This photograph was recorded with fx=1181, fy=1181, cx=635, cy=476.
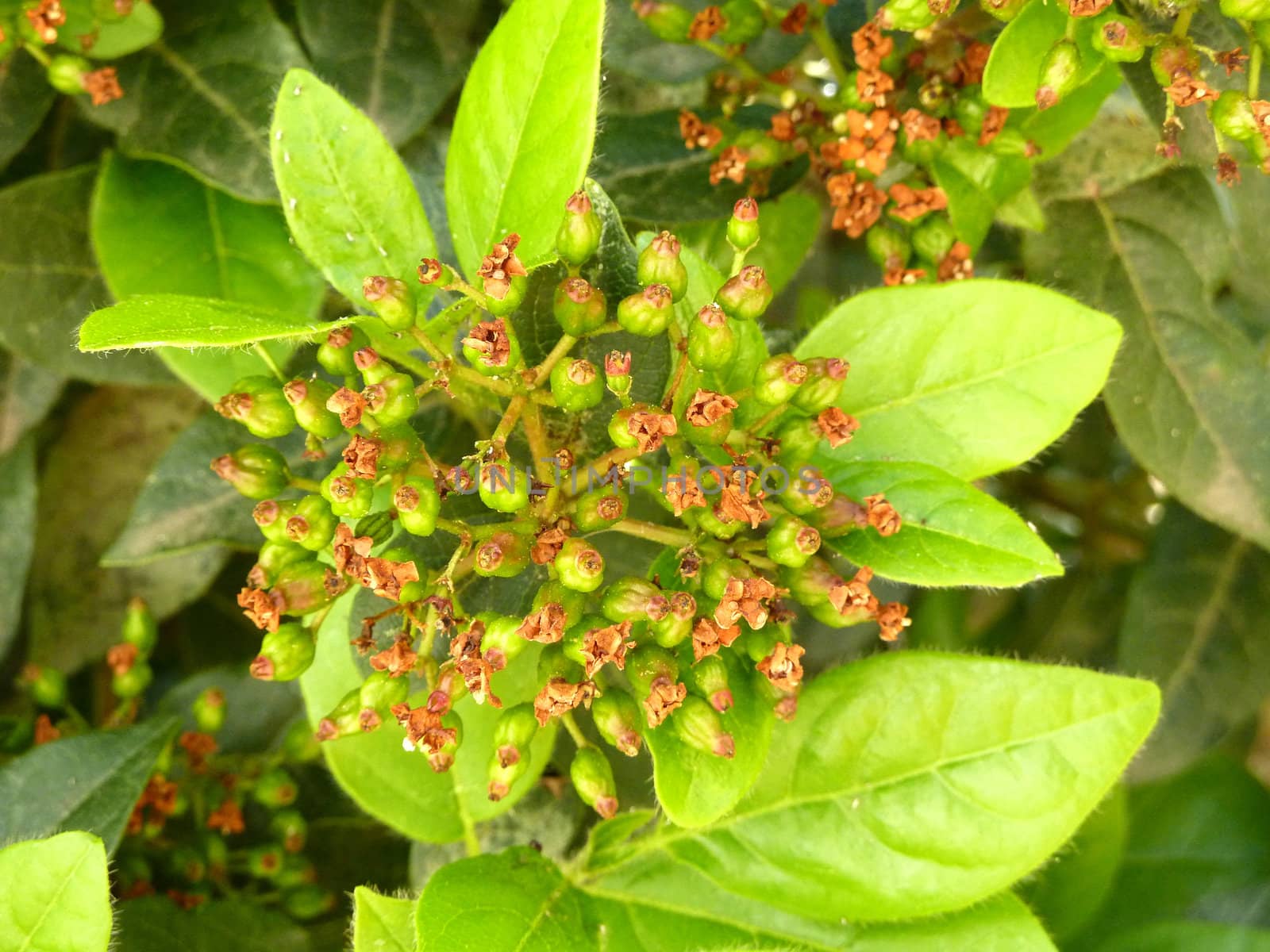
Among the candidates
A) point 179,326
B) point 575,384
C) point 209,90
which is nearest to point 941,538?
point 575,384

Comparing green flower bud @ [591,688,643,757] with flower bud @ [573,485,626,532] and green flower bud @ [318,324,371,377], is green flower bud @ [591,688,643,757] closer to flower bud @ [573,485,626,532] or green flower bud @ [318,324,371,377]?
flower bud @ [573,485,626,532]

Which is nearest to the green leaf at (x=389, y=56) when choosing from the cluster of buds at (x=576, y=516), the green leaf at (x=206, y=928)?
the cluster of buds at (x=576, y=516)

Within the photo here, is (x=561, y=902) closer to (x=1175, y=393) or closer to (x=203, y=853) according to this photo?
(x=203, y=853)

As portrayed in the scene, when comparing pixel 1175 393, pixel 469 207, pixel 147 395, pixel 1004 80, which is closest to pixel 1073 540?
pixel 1175 393

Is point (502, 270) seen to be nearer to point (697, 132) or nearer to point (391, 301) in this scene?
point (391, 301)

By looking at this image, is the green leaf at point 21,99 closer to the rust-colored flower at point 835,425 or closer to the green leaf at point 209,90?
the green leaf at point 209,90

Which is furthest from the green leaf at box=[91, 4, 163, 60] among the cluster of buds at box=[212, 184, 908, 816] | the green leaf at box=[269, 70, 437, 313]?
the cluster of buds at box=[212, 184, 908, 816]
